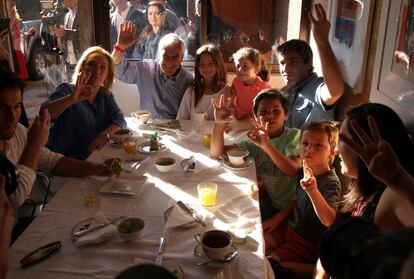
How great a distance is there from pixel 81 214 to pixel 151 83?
1.74 meters

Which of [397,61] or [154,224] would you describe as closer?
[154,224]

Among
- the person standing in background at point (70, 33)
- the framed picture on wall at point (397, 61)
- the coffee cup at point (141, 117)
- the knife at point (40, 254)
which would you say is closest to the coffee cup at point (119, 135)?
the coffee cup at point (141, 117)

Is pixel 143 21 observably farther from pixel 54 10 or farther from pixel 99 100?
pixel 99 100

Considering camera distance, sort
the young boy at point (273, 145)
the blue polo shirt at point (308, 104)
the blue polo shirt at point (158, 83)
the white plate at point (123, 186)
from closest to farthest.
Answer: the white plate at point (123, 186) < the young boy at point (273, 145) < the blue polo shirt at point (308, 104) < the blue polo shirt at point (158, 83)

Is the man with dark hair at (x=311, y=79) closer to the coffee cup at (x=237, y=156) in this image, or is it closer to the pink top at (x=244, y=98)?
the pink top at (x=244, y=98)

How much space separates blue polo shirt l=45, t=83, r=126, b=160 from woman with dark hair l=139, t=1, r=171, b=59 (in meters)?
1.53

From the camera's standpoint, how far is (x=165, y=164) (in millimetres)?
1769

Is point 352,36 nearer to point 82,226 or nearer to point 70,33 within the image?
point 82,226

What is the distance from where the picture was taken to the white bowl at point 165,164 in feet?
5.68

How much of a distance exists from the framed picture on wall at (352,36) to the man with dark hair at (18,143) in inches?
54.6

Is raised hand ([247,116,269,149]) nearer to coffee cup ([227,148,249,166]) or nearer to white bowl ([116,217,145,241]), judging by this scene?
coffee cup ([227,148,249,166])

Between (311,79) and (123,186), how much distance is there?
151 centimetres

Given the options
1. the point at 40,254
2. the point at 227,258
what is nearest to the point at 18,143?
the point at 40,254

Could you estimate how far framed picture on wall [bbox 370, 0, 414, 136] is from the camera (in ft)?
4.72
